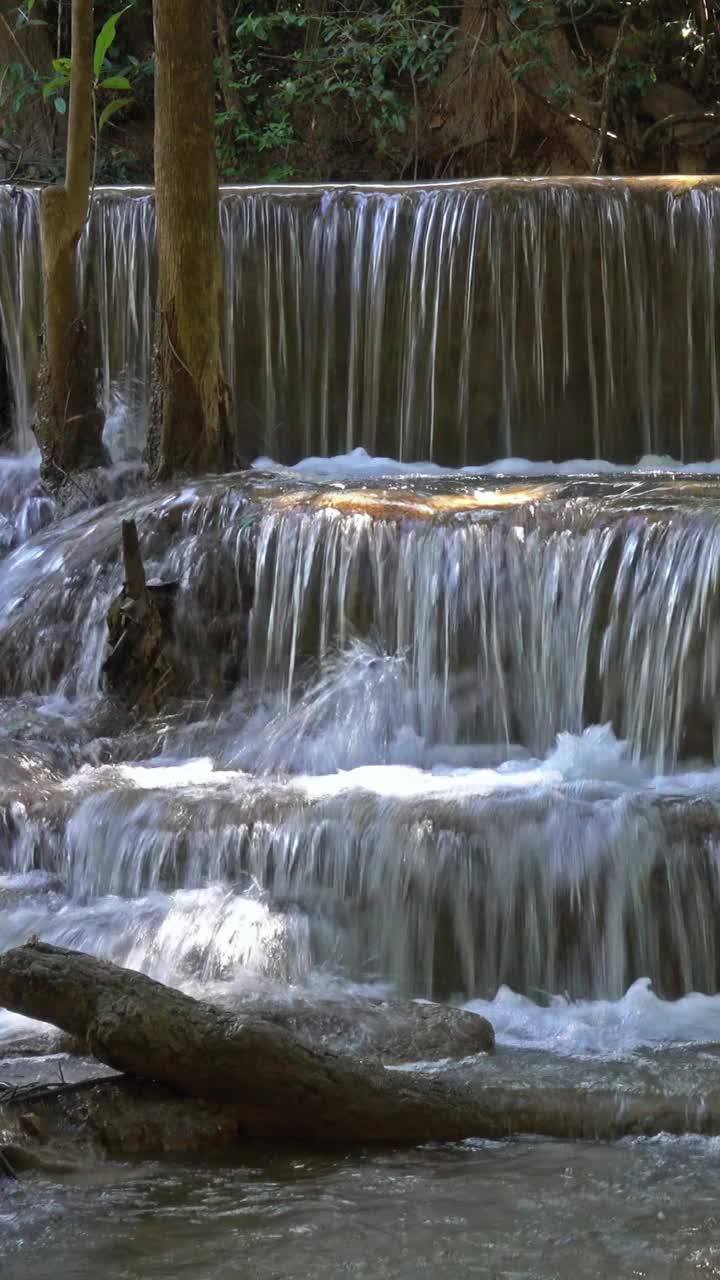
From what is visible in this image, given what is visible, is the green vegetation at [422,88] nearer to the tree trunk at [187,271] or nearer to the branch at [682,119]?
the branch at [682,119]

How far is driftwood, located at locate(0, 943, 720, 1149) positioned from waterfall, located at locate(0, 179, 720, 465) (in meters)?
7.32

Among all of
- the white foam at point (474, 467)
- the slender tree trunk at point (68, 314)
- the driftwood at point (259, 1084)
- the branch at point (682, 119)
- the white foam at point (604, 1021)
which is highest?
the branch at point (682, 119)

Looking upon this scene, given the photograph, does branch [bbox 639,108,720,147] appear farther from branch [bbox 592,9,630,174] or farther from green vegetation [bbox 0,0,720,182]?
branch [bbox 592,9,630,174]

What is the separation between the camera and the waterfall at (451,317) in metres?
11.5

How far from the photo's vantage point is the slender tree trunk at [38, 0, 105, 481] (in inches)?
426

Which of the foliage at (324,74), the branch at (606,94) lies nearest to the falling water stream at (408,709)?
the branch at (606,94)

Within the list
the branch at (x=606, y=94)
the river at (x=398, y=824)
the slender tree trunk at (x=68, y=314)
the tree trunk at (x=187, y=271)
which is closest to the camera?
the river at (x=398, y=824)

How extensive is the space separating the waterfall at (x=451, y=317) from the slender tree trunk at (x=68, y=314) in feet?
3.79

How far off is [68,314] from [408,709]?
3930 mm

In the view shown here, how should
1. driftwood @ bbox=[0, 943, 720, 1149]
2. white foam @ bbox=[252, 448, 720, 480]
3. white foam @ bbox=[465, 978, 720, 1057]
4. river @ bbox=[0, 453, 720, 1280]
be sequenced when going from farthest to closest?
1. white foam @ bbox=[252, 448, 720, 480]
2. white foam @ bbox=[465, 978, 720, 1057]
3. driftwood @ bbox=[0, 943, 720, 1149]
4. river @ bbox=[0, 453, 720, 1280]

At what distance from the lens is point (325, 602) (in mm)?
8711

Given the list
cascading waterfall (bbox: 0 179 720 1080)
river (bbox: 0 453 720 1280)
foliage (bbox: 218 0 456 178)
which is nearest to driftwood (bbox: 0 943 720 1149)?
river (bbox: 0 453 720 1280)

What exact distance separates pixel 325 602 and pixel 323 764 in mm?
959

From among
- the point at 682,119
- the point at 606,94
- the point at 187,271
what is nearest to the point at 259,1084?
the point at 187,271
